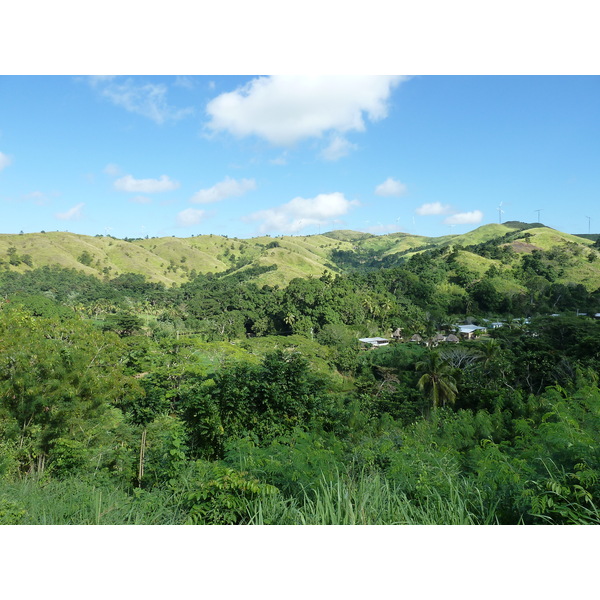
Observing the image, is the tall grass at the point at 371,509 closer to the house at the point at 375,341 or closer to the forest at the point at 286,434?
the forest at the point at 286,434

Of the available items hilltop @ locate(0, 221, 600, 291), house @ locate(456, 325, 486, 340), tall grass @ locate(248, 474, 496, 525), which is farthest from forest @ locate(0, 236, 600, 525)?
hilltop @ locate(0, 221, 600, 291)

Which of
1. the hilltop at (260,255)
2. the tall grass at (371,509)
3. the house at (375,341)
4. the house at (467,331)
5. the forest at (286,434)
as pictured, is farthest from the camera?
the hilltop at (260,255)

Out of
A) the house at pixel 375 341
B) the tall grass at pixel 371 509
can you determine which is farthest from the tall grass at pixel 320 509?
the house at pixel 375 341

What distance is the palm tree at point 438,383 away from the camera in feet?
64.4

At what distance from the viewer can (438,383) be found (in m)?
19.9

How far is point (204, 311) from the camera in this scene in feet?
165

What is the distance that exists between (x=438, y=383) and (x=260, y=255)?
270 ft

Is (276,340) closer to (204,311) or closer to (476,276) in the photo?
(204,311)

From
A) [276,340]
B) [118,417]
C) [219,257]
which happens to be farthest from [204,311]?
[219,257]

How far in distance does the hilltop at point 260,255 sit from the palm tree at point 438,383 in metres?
37.9

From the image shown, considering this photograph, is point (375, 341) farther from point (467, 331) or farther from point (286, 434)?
point (286, 434)

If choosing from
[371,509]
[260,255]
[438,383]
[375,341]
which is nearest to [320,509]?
[371,509]

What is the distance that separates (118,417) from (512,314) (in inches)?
1925
